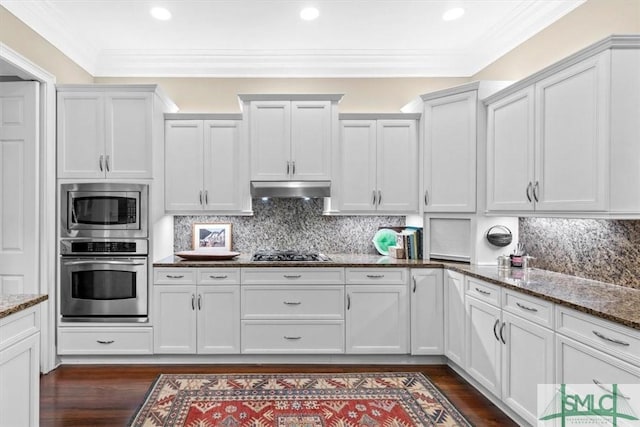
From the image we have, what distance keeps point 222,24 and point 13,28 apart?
1544 mm

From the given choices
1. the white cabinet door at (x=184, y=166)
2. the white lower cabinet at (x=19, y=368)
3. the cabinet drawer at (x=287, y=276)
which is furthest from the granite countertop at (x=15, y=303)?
the white cabinet door at (x=184, y=166)

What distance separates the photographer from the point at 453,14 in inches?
120

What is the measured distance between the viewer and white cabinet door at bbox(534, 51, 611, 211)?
78.6 inches

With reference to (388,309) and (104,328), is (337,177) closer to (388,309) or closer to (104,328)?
(388,309)

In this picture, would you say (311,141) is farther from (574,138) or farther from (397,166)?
(574,138)

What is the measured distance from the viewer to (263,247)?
385 centimetres

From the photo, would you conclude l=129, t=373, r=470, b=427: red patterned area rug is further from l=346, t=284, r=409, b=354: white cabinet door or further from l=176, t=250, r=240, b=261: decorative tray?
l=176, t=250, r=240, b=261: decorative tray

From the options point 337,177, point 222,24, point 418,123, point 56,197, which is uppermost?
point 222,24

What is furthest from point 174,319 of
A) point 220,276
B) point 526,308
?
point 526,308

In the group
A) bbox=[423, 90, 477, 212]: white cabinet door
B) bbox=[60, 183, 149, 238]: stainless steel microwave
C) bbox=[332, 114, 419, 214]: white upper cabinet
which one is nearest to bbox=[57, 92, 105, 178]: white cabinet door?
bbox=[60, 183, 149, 238]: stainless steel microwave

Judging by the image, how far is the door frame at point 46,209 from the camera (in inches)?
117

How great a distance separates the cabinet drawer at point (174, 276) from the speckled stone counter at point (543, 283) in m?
0.05

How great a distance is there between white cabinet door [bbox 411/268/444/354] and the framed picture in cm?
195

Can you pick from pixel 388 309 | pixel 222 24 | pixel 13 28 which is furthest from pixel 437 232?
pixel 13 28
